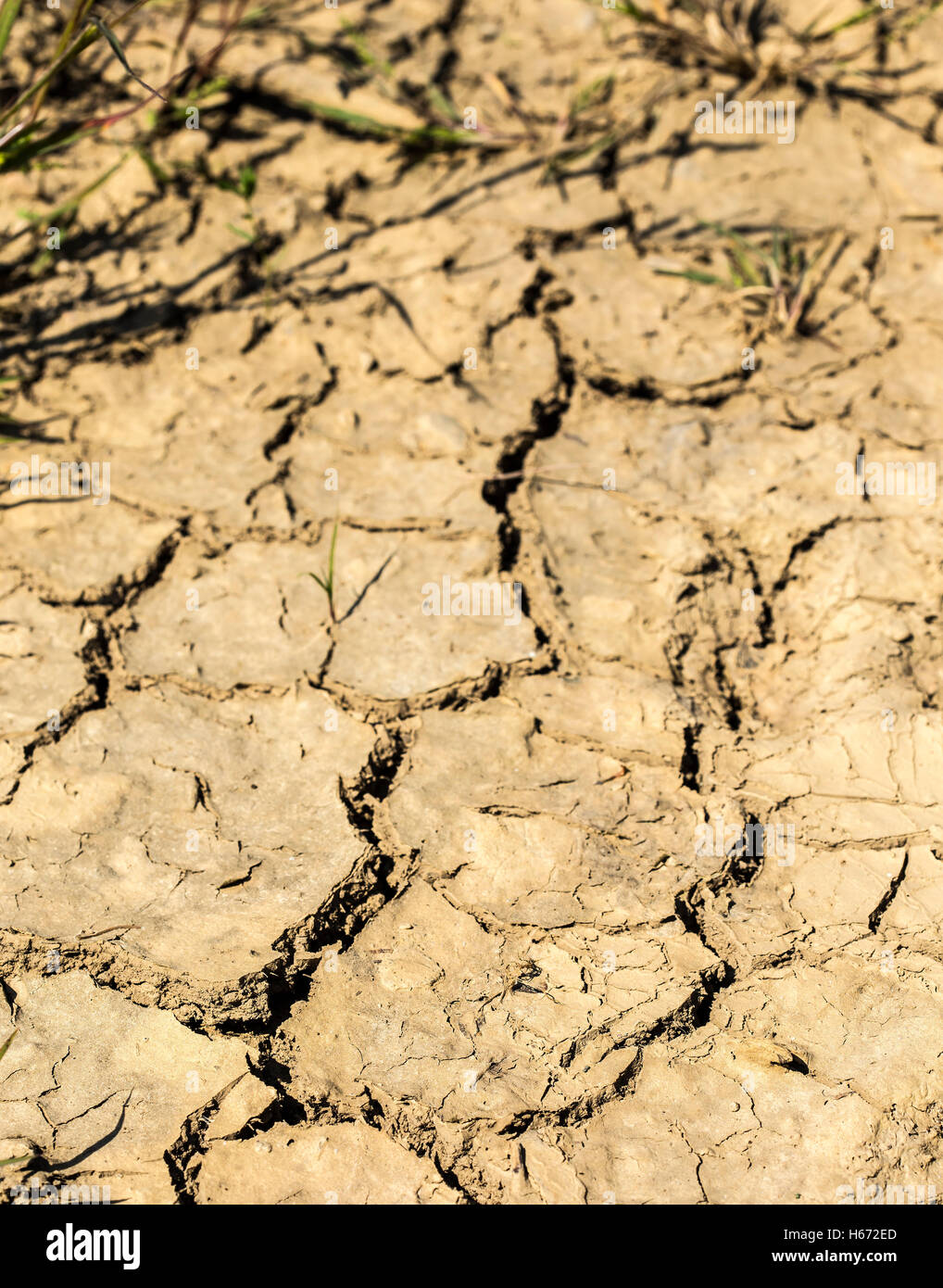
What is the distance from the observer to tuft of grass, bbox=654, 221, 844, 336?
2.46 m

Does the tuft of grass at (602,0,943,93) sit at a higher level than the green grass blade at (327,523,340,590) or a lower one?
higher

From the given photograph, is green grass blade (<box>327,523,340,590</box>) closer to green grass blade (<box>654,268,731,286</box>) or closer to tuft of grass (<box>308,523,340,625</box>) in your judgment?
tuft of grass (<box>308,523,340,625</box>)

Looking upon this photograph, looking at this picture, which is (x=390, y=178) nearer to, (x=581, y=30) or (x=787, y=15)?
(x=581, y=30)

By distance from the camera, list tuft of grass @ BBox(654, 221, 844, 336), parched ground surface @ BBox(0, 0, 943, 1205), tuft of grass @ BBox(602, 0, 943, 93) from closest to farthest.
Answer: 1. parched ground surface @ BBox(0, 0, 943, 1205)
2. tuft of grass @ BBox(654, 221, 844, 336)
3. tuft of grass @ BBox(602, 0, 943, 93)

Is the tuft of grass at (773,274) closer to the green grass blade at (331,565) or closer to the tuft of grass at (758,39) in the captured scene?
the tuft of grass at (758,39)

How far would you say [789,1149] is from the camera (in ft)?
4.91

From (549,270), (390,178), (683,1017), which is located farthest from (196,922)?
(390,178)

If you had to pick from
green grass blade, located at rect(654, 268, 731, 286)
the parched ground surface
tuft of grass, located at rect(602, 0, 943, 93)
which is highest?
tuft of grass, located at rect(602, 0, 943, 93)

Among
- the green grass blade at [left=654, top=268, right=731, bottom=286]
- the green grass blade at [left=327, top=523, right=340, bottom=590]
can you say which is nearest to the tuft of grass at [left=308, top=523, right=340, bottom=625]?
the green grass blade at [left=327, top=523, right=340, bottom=590]

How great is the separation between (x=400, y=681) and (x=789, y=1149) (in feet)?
3.54

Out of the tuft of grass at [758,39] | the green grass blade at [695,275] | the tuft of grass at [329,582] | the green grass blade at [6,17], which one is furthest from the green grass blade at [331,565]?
the tuft of grass at [758,39]

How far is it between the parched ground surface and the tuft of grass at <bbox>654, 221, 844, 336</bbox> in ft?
0.17

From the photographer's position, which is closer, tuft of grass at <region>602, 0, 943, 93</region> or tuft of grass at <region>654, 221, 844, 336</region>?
tuft of grass at <region>654, 221, 844, 336</region>

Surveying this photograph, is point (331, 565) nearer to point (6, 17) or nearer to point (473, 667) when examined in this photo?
point (473, 667)
